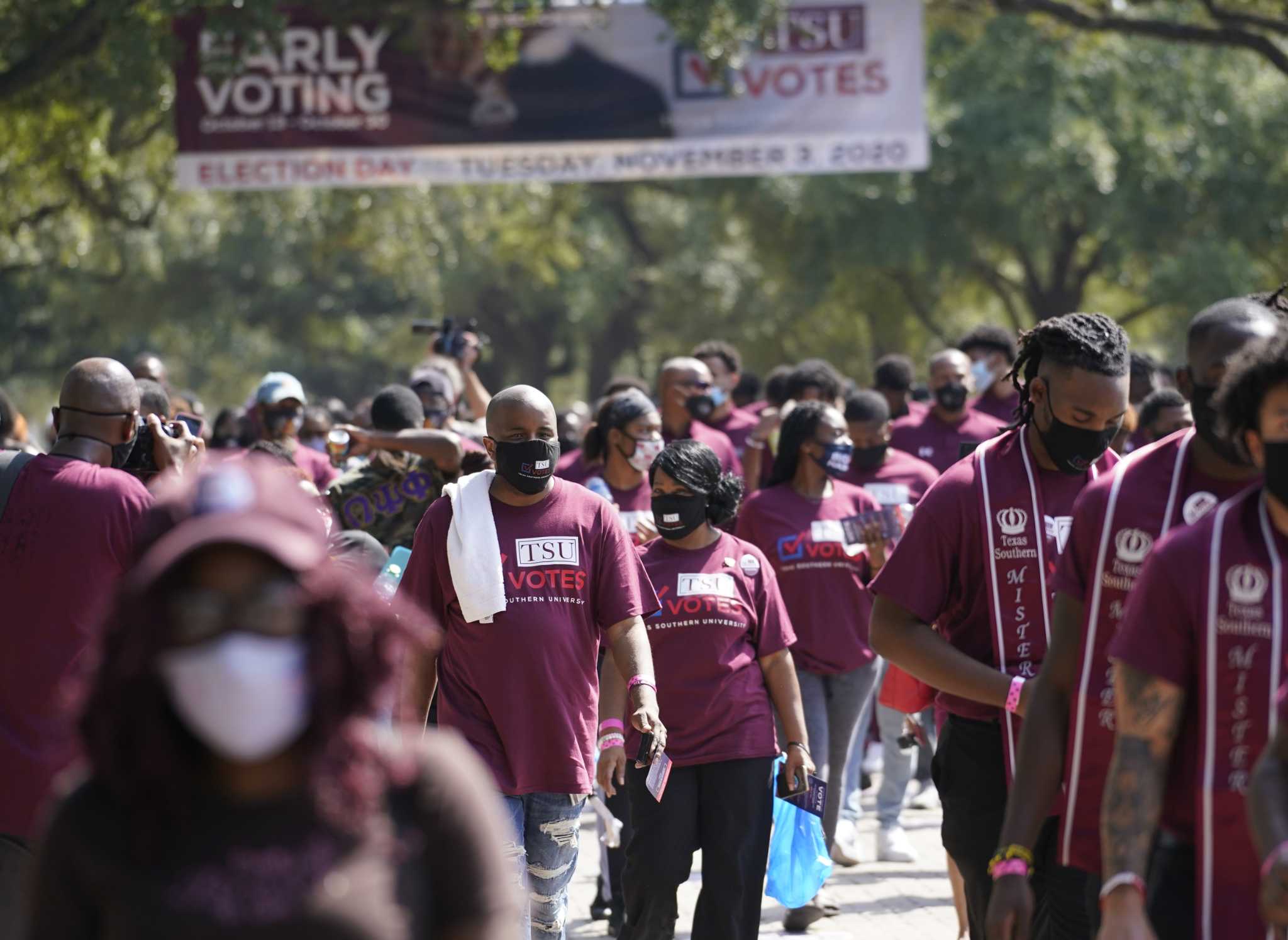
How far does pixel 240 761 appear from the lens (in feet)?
8.34

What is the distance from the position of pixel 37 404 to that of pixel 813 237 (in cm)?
4286

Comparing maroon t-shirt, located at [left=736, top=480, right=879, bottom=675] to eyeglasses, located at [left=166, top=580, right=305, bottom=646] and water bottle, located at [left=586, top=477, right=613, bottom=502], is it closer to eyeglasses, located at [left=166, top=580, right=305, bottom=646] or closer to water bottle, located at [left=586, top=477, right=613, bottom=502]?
water bottle, located at [left=586, top=477, right=613, bottom=502]

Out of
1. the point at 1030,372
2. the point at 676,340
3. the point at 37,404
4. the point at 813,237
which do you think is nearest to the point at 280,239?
the point at 676,340

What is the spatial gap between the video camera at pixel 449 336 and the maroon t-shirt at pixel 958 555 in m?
6.08

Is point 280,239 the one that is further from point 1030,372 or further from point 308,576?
point 308,576

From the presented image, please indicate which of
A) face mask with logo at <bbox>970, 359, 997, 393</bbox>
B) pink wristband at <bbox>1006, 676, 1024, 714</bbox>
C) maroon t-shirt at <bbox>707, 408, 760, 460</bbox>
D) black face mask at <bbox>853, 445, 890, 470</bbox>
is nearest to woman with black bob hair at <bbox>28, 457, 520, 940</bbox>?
pink wristband at <bbox>1006, 676, 1024, 714</bbox>

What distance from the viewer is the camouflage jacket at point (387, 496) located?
8.30 meters

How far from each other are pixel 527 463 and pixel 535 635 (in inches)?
23.0

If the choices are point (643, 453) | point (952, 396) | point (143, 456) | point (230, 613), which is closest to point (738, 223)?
point (952, 396)

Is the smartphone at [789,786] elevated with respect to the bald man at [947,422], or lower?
lower

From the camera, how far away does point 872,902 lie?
880 centimetres

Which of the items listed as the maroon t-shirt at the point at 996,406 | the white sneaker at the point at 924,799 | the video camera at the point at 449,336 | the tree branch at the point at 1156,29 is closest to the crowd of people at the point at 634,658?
the video camera at the point at 449,336

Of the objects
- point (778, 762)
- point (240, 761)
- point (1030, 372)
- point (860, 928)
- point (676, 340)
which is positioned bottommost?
point (860, 928)

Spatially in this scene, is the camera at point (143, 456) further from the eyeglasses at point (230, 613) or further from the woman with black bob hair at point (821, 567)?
the eyeglasses at point (230, 613)
